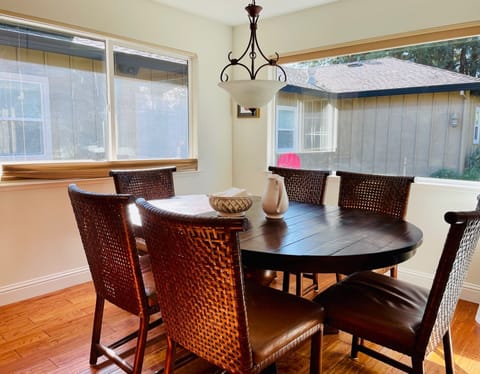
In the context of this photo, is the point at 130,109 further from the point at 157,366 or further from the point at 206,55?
the point at 157,366

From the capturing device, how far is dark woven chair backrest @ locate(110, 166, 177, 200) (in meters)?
2.65

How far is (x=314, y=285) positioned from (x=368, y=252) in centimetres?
155

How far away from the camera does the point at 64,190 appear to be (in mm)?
2967

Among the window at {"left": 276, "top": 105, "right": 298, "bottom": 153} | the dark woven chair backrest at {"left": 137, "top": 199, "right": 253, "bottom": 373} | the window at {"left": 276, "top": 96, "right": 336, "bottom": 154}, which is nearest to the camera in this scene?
the dark woven chair backrest at {"left": 137, "top": 199, "right": 253, "bottom": 373}

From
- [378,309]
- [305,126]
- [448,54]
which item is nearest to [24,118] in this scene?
[305,126]

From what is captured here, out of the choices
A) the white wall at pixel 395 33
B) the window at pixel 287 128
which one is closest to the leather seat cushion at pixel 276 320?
the white wall at pixel 395 33

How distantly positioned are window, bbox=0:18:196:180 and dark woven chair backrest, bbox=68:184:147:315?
1.31m

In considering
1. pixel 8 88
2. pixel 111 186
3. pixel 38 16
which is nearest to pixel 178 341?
pixel 111 186

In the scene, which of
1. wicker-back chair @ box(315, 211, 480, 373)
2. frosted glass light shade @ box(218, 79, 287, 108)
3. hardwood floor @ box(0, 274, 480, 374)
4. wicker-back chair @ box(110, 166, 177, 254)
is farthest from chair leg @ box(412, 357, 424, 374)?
wicker-back chair @ box(110, 166, 177, 254)

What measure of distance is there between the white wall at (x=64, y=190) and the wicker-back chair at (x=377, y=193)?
1.79m

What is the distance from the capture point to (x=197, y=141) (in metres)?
3.93

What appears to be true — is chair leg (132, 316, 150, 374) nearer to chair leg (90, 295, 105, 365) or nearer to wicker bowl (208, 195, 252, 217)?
chair leg (90, 295, 105, 365)

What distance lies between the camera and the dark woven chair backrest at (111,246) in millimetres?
1575

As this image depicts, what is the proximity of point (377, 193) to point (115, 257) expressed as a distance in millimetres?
1676
